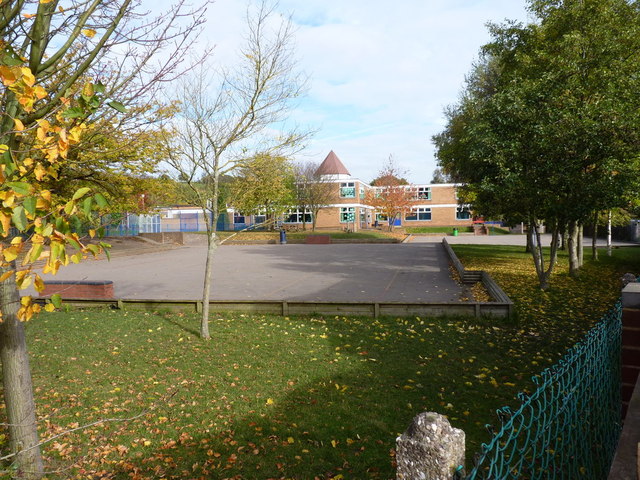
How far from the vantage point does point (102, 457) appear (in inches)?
176

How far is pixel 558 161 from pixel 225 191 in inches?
351

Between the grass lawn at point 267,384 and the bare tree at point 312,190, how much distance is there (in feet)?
135

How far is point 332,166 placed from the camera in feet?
200

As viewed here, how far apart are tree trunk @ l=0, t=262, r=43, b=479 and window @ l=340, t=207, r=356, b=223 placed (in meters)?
55.4

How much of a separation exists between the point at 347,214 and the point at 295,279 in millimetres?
43424

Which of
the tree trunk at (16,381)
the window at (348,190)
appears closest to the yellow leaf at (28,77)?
the tree trunk at (16,381)

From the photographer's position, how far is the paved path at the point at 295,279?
42.0ft

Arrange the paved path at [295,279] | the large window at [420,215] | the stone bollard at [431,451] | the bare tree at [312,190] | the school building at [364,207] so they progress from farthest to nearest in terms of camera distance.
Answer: the large window at [420,215] < the school building at [364,207] < the bare tree at [312,190] < the paved path at [295,279] < the stone bollard at [431,451]

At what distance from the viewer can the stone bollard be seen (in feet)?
6.65

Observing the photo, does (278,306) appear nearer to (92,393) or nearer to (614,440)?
(92,393)

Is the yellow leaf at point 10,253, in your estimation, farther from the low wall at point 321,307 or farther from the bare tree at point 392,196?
the bare tree at point 392,196

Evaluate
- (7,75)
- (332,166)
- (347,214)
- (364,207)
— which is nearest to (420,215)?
(364,207)

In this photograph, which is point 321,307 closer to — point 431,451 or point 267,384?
point 267,384

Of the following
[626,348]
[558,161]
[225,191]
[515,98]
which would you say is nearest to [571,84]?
[515,98]
